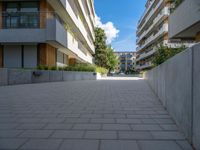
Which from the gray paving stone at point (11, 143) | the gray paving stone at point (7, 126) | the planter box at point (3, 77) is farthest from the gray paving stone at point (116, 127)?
the planter box at point (3, 77)

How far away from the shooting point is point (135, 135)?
3637mm

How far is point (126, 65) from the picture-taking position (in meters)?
131

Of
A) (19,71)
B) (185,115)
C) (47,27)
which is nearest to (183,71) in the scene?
(185,115)

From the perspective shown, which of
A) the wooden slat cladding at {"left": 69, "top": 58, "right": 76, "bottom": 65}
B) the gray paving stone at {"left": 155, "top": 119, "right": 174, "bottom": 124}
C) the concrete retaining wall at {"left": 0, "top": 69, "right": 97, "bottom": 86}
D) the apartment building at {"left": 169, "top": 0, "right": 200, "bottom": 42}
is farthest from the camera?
the wooden slat cladding at {"left": 69, "top": 58, "right": 76, "bottom": 65}

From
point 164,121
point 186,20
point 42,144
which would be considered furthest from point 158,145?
point 186,20

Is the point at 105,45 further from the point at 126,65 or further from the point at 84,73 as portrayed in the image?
the point at 126,65

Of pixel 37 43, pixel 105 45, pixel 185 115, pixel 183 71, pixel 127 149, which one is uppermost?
pixel 105 45

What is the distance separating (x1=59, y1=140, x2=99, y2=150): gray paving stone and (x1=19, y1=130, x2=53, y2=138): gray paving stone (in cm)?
51

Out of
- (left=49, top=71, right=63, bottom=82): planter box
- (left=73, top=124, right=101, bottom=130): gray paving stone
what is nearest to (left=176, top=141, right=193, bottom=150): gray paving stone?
(left=73, top=124, right=101, bottom=130): gray paving stone

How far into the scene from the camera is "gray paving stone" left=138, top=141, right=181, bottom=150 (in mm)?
3059

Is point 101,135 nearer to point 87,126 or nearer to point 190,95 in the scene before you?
point 87,126

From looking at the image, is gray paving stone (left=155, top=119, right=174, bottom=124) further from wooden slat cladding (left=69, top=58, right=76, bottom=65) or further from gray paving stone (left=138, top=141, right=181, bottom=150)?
wooden slat cladding (left=69, top=58, right=76, bottom=65)

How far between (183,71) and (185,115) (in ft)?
2.62

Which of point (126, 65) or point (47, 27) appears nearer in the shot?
point (47, 27)
